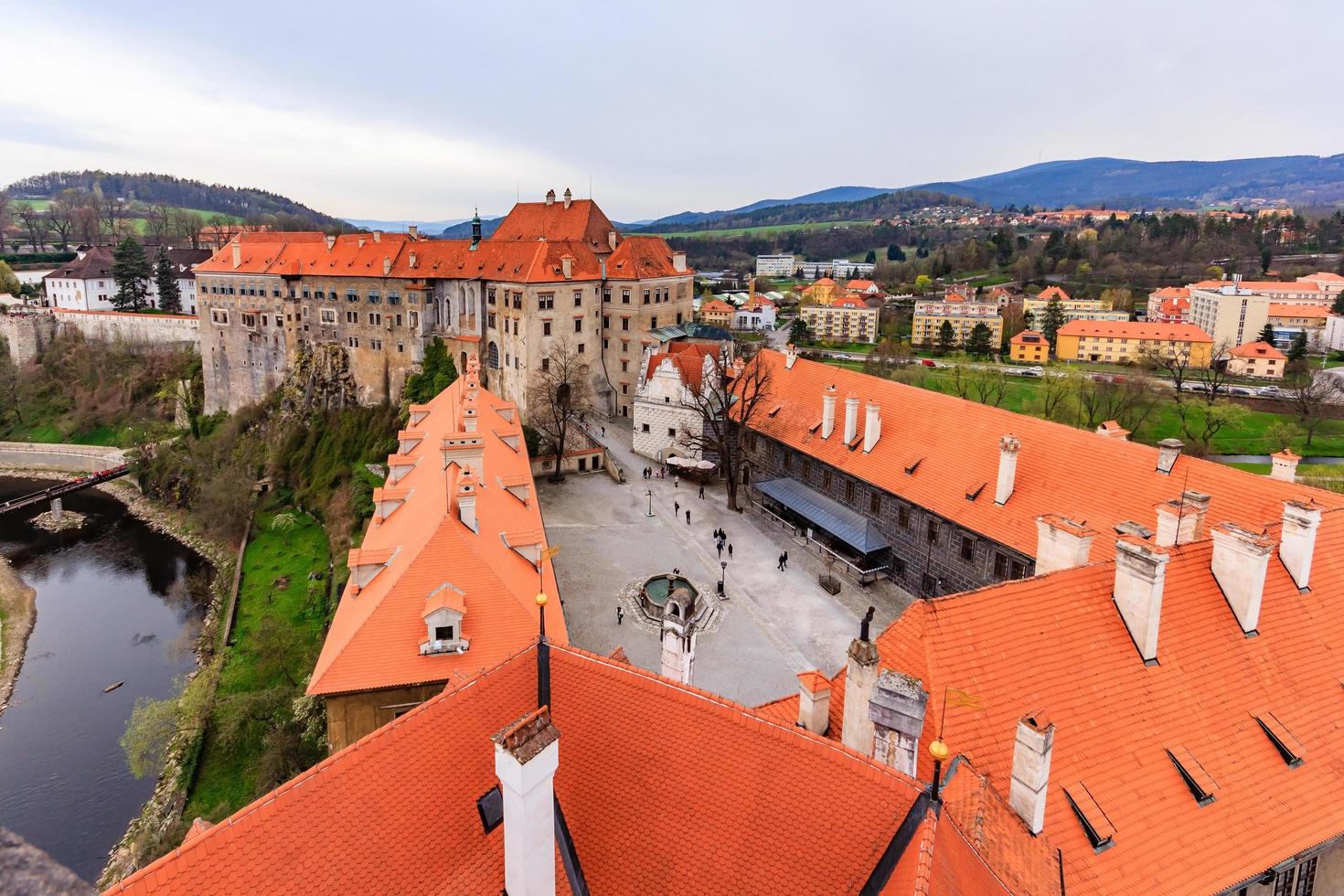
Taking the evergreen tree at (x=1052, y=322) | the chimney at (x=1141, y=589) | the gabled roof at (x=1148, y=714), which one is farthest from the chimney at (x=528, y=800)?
the evergreen tree at (x=1052, y=322)

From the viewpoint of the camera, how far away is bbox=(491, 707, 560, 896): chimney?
270 inches

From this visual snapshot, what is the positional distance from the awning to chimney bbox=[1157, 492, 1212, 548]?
1300 cm

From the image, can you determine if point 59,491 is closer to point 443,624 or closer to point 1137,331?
point 443,624

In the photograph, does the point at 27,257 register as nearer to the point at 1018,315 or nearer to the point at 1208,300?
the point at 1018,315

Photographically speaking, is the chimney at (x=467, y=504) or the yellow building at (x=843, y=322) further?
the yellow building at (x=843, y=322)

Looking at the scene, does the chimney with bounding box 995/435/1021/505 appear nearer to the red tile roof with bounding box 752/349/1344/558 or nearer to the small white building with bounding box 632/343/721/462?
the red tile roof with bounding box 752/349/1344/558

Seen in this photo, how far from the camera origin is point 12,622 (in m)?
38.5

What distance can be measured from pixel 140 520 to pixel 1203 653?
5893 cm

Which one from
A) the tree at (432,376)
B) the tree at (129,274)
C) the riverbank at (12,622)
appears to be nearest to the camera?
the riverbank at (12,622)

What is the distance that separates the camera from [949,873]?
6895 millimetres

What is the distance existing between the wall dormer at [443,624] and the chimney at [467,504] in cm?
313

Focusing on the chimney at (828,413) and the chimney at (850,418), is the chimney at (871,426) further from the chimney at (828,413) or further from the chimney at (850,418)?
the chimney at (828,413)

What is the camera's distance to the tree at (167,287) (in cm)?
8094

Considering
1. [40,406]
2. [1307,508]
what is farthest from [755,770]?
[40,406]
